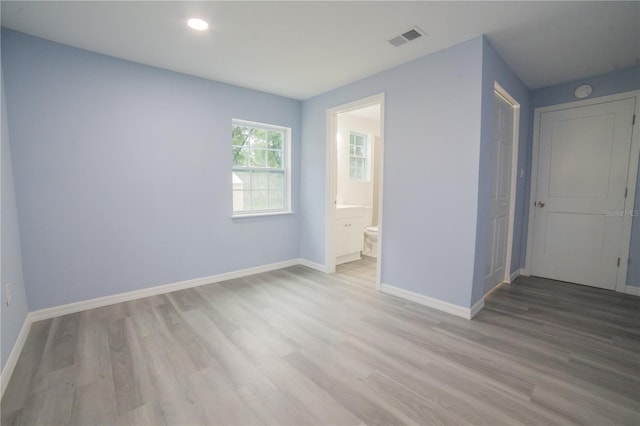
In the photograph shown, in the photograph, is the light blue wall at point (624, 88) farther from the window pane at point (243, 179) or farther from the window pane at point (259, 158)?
the window pane at point (243, 179)

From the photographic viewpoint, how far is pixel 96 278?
9.24 ft

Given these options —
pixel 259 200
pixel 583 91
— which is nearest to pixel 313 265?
pixel 259 200

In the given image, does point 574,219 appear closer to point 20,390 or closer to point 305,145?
point 305,145

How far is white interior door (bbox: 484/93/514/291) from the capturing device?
10.1ft

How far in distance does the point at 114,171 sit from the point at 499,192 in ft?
13.6

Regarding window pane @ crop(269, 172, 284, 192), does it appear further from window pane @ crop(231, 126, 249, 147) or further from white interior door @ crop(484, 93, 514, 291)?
white interior door @ crop(484, 93, 514, 291)

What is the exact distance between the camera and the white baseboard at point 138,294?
2.61m

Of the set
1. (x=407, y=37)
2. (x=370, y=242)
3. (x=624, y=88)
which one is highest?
(x=407, y=37)

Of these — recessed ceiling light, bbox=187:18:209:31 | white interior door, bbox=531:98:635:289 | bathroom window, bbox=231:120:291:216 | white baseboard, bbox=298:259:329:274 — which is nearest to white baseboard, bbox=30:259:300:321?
white baseboard, bbox=298:259:329:274

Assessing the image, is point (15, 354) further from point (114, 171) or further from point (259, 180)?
point (259, 180)

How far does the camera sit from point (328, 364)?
6.43 feet

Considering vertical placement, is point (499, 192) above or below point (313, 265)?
above

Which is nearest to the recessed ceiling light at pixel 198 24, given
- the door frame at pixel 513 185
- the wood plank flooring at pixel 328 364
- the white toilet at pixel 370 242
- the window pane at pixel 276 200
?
the window pane at pixel 276 200

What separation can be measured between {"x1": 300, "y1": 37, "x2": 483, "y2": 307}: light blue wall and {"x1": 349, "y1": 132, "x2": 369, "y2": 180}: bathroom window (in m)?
1.93
